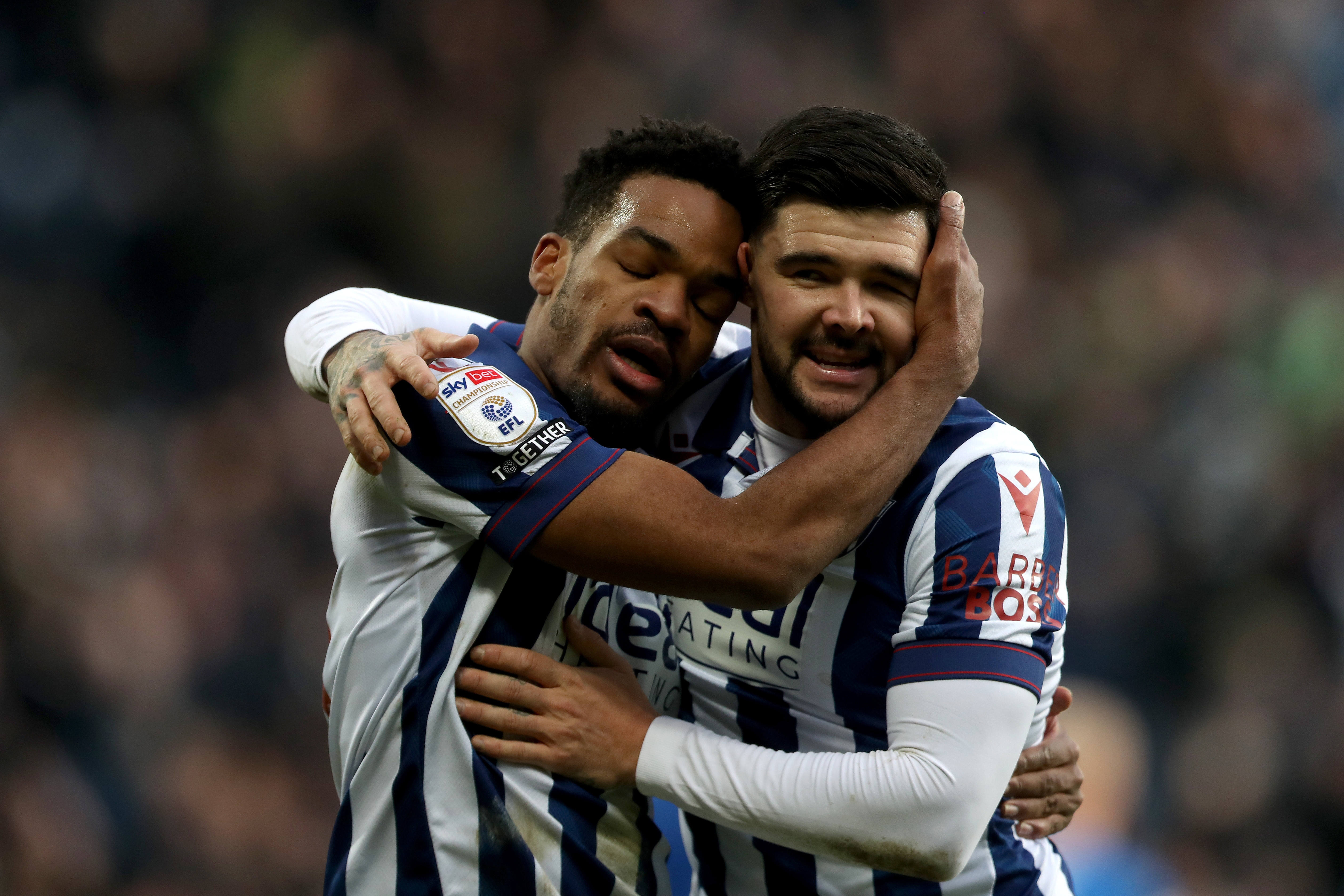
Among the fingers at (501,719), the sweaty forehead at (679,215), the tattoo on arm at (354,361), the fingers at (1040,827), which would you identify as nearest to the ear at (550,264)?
the sweaty forehead at (679,215)

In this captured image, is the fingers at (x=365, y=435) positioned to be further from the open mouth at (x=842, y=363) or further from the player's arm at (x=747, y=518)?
the open mouth at (x=842, y=363)

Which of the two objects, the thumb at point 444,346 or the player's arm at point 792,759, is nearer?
the player's arm at point 792,759

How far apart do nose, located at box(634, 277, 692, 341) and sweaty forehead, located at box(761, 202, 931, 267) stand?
234 mm

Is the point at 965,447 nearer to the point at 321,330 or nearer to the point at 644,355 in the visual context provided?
the point at 644,355

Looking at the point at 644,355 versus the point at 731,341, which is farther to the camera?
the point at 731,341

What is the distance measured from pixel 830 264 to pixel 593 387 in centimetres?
54

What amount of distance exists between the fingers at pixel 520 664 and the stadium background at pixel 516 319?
331 cm

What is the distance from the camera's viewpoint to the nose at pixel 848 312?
2.22 meters

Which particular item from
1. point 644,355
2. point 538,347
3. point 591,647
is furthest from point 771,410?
point 591,647

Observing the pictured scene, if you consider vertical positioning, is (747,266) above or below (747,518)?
above

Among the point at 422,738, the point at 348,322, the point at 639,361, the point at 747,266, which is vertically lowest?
the point at 422,738

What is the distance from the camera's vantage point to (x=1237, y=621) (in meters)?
6.04

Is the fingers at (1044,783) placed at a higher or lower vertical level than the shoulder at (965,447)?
lower

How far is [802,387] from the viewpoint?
231cm
